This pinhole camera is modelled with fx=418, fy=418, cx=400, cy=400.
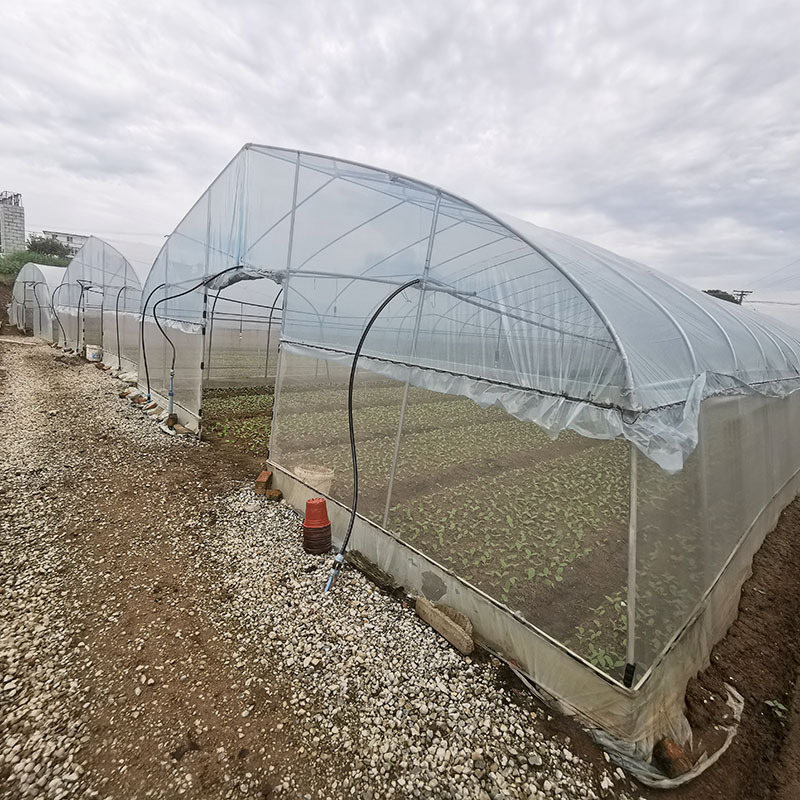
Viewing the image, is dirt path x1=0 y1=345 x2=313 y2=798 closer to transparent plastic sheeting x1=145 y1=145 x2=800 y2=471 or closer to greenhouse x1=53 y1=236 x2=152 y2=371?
transparent plastic sheeting x1=145 y1=145 x2=800 y2=471

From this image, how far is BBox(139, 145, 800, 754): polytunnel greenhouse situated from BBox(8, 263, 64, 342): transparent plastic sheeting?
2220 centimetres

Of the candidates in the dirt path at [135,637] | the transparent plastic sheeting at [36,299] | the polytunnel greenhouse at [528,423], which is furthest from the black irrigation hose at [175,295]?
the transparent plastic sheeting at [36,299]

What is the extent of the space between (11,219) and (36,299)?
7748cm

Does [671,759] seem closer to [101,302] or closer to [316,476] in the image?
[316,476]

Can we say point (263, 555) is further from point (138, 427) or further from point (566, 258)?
point (138, 427)

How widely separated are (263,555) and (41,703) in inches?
77.8

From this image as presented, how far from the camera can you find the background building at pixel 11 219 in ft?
242

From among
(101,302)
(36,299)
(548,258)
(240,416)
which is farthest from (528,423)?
(36,299)

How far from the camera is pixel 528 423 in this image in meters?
4.66

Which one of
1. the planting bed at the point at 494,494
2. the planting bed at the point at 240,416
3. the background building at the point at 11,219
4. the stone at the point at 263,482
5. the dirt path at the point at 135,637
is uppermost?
the background building at the point at 11,219

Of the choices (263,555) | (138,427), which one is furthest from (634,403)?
(138,427)

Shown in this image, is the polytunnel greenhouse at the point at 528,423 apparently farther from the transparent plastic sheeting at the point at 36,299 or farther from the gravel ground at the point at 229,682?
the transparent plastic sheeting at the point at 36,299

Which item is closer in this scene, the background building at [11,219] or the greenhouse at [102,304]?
the greenhouse at [102,304]

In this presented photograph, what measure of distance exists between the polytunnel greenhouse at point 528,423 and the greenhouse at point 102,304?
8.03 m
